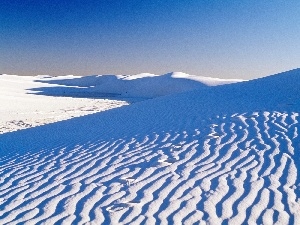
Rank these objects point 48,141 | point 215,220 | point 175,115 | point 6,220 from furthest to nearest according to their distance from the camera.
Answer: point 175,115 < point 48,141 < point 6,220 < point 215,220

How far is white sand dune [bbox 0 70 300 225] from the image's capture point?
458 centimetres

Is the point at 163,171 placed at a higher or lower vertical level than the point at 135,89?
higher

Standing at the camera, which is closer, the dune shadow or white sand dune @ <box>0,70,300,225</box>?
white sand dune @ <box>0,70,300,225</box>

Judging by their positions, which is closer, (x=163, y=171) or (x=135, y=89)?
(x=163, y=171)

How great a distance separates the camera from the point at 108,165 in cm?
661

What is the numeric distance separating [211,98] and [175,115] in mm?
3055

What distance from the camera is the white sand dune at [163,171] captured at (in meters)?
4.58

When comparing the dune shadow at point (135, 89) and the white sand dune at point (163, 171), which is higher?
the white sand dune at point (163, 171)

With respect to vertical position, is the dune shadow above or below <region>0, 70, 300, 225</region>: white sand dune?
below

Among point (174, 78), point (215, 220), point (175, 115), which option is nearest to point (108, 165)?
point (215, 220)

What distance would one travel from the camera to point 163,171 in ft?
19.8

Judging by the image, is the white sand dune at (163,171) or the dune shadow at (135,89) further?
the dune shadow at (135,89)

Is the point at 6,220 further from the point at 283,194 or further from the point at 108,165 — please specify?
the point at 283,194

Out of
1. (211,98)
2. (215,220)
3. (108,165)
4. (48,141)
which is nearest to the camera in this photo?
(215,220)
